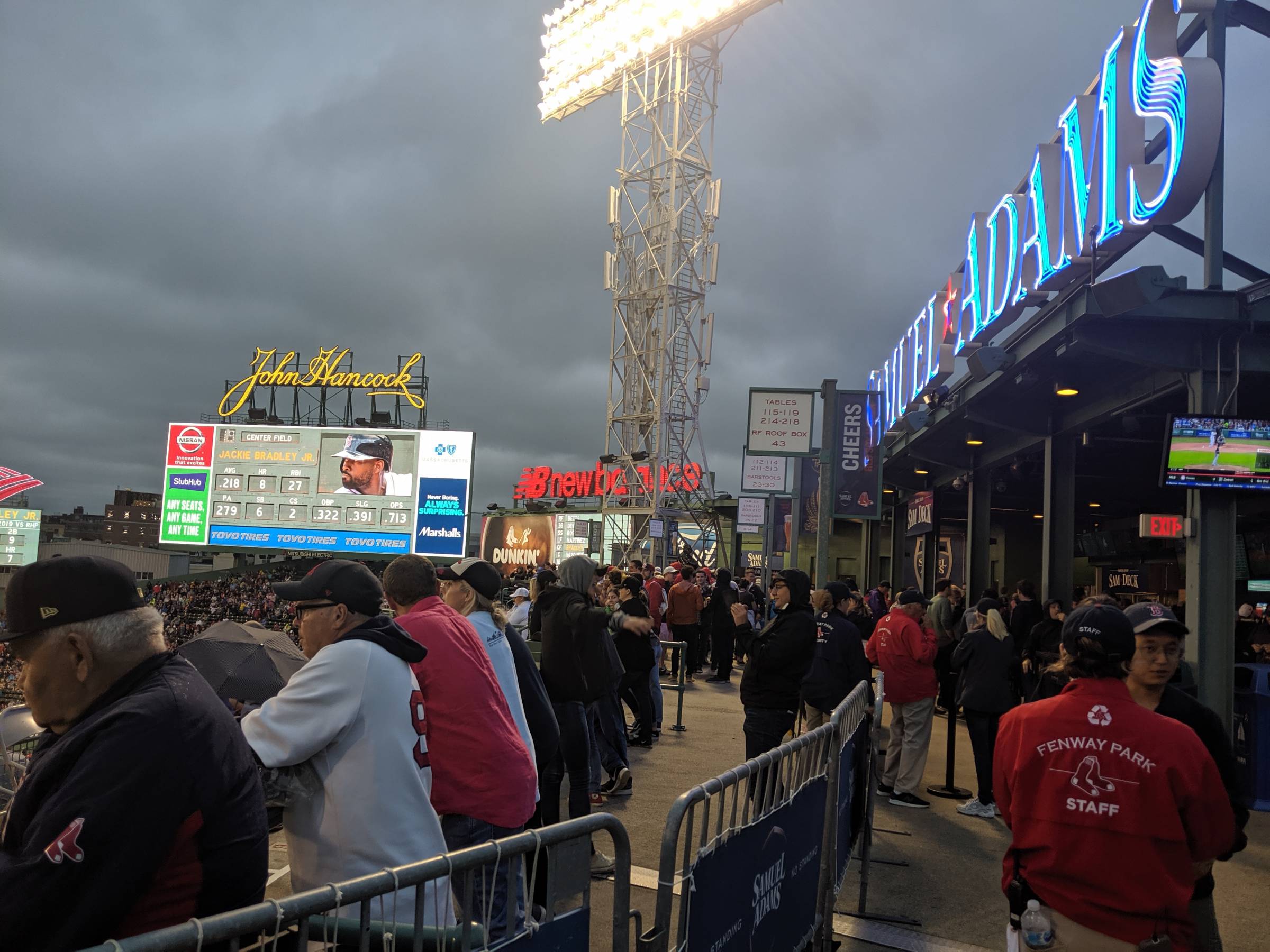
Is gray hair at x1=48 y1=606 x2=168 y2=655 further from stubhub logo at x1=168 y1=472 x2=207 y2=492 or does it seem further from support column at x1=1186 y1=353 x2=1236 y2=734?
stubhub logo at x1=168 y1=472 x2=207 y2=492

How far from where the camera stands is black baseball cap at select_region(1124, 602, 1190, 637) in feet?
11.0

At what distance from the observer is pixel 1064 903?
2855 millimetres

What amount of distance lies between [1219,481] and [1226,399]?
1.08m

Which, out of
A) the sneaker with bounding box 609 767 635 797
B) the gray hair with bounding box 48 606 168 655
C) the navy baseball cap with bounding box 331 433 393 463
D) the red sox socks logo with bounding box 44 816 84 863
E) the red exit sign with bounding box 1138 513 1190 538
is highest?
the navy baseball cap with bounding box 331 433 393 463

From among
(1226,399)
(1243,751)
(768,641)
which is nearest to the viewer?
(768,641)

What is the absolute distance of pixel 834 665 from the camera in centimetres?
786

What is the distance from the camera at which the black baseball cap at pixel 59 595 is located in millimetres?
1885

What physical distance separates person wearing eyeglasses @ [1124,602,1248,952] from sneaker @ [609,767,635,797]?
5.16 meters

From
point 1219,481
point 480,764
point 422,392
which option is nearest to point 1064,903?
point 480,764

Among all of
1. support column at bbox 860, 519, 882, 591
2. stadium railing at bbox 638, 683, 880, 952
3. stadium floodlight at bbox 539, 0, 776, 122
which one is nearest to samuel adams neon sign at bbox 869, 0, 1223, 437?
Result: stadium railing at bbox 638, 683, 880, 952

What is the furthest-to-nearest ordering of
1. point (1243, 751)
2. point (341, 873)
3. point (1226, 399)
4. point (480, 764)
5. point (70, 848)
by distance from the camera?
point (1226, 399) → point (1243, 751) → point (480, 764) → point (341, 873) → point (70, 848)

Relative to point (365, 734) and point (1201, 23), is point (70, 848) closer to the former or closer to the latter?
point (365, 734)

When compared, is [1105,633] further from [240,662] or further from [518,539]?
[518,539]

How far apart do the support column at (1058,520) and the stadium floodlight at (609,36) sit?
84.7 ft
